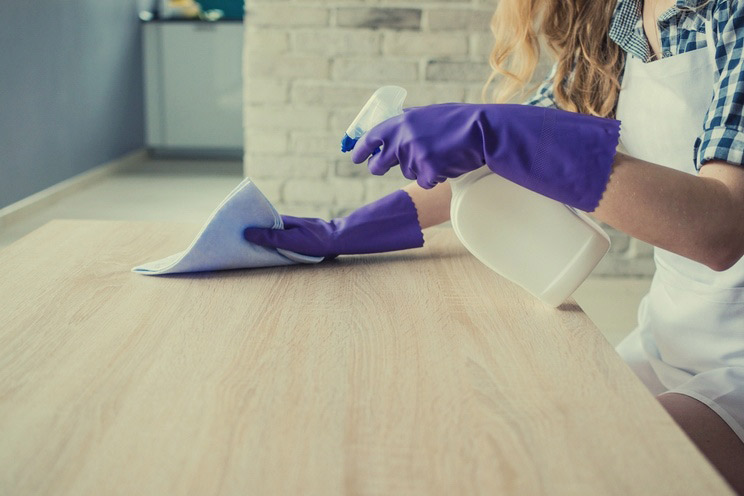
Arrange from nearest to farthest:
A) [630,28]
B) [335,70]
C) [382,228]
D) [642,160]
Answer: [642,160] < [382,228] < [630,28] < [335,70]

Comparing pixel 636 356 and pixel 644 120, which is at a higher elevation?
pixel 644 120

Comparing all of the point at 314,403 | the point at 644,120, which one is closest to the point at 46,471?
the point at 314,403

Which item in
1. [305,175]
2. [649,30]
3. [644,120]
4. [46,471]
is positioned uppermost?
[649,30]

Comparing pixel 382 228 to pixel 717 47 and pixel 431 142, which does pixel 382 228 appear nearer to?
pixel 431 142

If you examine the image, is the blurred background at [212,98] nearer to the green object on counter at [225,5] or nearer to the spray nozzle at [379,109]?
the green object on counter at [225,5]

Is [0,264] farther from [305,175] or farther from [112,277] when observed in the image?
[305,175]

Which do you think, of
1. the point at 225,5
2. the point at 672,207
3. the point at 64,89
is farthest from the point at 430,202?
the point at 225,5

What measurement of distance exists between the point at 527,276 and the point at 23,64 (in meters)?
3.18

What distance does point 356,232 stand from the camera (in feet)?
3.11

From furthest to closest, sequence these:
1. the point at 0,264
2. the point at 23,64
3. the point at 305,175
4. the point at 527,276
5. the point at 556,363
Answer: the point at 23,64 < the point at 305,175 < the point at 0,264 < the point at 527,276 < the point at 556,363

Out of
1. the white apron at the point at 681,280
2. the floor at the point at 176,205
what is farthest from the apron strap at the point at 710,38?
the floor at the point at 176,205

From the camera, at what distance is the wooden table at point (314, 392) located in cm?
46

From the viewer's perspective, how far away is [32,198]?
3.44 meters

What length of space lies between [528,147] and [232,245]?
34 cm
